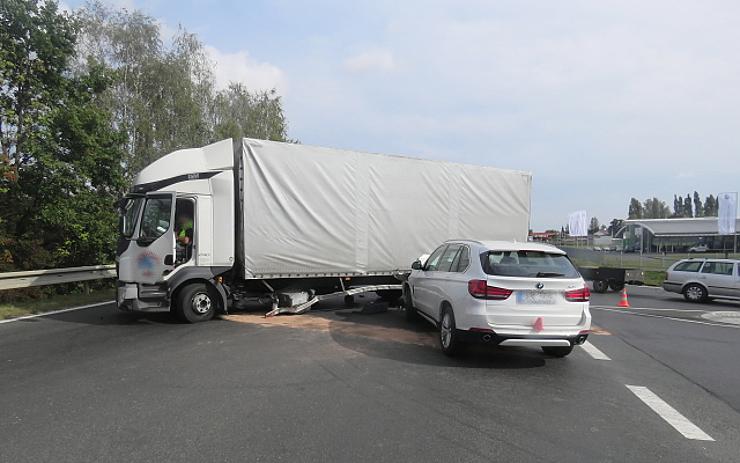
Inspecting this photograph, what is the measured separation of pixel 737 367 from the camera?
283 inches

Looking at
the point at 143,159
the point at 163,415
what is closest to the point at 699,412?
the point at 163,415

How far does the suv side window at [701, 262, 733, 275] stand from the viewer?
657 inches

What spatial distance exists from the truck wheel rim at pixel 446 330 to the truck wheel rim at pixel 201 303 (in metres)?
4.94

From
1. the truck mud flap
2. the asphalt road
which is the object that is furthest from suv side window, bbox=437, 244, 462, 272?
the truck mud flap

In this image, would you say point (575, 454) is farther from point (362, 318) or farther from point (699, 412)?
point (362, 318)

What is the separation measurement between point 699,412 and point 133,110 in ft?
83.7

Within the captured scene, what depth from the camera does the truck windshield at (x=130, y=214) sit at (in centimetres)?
965

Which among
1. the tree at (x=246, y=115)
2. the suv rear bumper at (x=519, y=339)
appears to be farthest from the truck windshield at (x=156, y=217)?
the tree at (x=246, y=115)

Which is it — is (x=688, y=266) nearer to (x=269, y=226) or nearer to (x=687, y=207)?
(x=269, y=226)

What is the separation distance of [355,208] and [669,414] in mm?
7149

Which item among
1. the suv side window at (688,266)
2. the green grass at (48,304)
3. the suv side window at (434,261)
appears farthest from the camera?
the suv side window at (688,266)

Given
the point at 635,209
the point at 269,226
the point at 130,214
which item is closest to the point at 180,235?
the point at 130,214

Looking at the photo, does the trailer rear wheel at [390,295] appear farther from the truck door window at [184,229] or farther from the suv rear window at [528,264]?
the suv rear window at [528,264]

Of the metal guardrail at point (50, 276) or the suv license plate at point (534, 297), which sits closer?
the suv license plate at point (534, 297)
